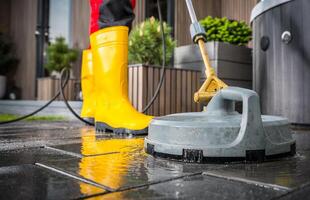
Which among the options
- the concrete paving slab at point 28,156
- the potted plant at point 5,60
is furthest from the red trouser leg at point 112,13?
the potted plant at point 5,60

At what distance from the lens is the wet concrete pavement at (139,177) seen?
48 centimetres

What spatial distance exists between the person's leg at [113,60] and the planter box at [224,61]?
1474 mm

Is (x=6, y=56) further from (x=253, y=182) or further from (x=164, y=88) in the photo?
(x=253, y=182)

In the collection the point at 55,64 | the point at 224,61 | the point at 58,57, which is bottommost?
the point at 224,61

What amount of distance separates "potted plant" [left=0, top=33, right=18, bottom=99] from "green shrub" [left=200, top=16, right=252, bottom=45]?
509 centimetres

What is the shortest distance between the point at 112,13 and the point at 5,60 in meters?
6.17

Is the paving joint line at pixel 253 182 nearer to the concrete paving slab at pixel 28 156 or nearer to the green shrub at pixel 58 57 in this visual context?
the concrete paving slab at pixel 28 156

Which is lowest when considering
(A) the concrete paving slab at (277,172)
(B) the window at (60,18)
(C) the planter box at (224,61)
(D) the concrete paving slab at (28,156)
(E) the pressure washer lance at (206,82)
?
(D) the concrete paving slab at (28,156)

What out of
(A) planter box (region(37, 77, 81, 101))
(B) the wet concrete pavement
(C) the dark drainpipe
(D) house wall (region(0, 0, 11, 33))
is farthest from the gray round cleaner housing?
(D) house wall (region(0, 0, 11, 33))

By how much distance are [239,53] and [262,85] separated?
3.67ft

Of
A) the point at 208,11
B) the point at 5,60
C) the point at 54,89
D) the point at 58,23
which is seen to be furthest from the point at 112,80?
the point at 5,60

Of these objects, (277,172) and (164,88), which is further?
(164,88)

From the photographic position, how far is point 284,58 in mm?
1888

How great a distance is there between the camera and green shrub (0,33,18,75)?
6.95m
